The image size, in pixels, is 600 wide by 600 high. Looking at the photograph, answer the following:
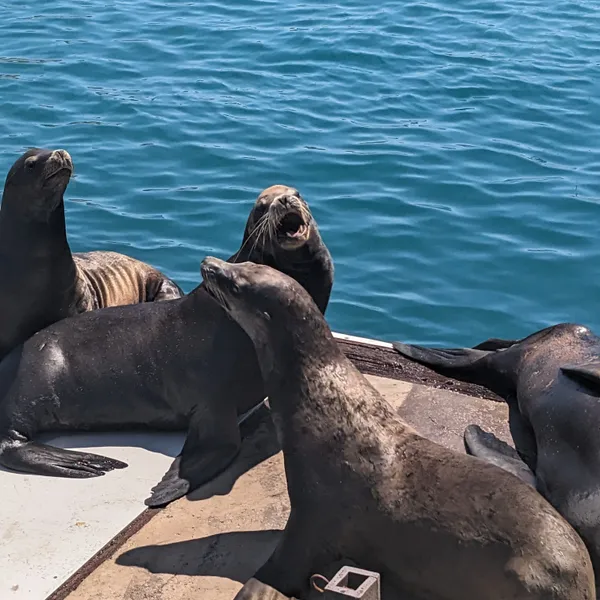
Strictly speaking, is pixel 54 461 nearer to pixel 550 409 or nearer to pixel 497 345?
pixel 550 409

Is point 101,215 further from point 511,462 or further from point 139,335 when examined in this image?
point 511,462

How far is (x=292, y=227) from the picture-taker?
5.21m

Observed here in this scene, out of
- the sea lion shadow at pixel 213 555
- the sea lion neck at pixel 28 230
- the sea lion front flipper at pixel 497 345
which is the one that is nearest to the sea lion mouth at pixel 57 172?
the sea lion neck at pixel 28 230

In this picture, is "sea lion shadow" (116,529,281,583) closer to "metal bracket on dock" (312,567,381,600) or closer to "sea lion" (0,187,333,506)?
"sea lion" (0,187,333,506)

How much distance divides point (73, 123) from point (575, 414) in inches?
324

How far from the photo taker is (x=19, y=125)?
11.9 meters

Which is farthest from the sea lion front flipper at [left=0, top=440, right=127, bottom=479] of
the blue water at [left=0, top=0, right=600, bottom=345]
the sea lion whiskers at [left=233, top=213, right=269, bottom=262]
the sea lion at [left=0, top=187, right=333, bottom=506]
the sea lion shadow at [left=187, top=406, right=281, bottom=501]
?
the blue water at [left=0, top=0, right=600, bottom=345]

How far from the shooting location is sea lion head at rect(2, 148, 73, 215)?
5.67 metres

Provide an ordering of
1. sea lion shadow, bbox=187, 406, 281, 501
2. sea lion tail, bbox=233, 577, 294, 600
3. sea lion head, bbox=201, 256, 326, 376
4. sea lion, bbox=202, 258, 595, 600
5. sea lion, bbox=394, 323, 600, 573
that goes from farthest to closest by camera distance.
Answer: sea lion shadow, bbox=187, 406, 281, 501 < sea lion, bbox=394, 323, 600, 573 < sea lion head, bbox=201, 256, 326, 376 < sea lion tail, bbox=233, 577, 294, 600 < sea lion, bbox=202, 258, 595, 600

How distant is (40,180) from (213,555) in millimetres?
2280

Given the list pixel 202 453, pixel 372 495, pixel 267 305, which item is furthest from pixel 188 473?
pixel 372 495

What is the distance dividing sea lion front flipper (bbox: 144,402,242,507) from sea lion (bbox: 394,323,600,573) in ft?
3.32

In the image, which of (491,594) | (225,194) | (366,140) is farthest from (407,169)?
(491,594)

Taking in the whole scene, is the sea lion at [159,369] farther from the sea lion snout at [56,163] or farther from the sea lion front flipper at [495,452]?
the sea lion front flipper at [495,452]
